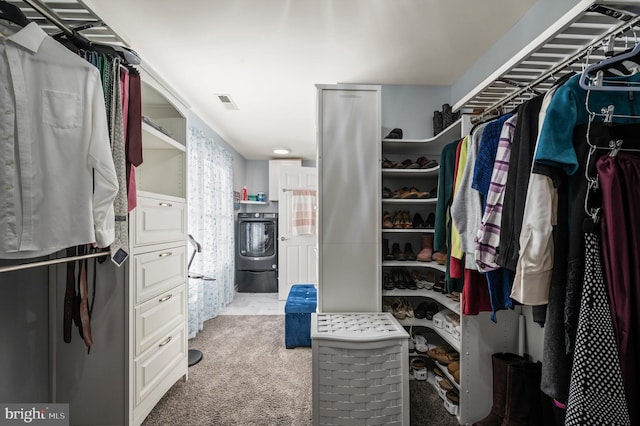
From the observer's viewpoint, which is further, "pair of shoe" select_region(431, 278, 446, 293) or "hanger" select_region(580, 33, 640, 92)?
"pair of shoe" select_region(431, 278, 446, 293)

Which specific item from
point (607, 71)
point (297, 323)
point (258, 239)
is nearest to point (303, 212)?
point (258, 239)

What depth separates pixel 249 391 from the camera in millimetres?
2014

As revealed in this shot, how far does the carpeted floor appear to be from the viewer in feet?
5.71

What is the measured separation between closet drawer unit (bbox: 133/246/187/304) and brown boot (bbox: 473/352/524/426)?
202 centimetres

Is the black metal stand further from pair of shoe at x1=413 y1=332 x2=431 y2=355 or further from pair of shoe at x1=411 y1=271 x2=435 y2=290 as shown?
pair of shoe at x1=411 y1=271 x2=435 y2=290

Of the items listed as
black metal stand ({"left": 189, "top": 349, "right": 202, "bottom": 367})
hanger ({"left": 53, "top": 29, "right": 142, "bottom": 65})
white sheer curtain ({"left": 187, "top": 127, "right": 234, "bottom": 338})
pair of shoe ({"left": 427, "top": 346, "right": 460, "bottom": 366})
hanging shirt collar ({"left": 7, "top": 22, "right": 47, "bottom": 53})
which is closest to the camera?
hanging shirt collar ({"left": 7, "top": 22, "right": 47, "bottom": 53})

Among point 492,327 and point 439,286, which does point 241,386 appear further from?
point 492,327

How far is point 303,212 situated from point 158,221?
275 centimetres

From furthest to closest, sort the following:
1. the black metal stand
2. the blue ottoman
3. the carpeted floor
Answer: the blue ottoman
the black metal stand
the carpeted floor

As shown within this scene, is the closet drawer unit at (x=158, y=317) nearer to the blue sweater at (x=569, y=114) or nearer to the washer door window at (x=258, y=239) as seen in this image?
the blue sweater at (x=569, y=114)

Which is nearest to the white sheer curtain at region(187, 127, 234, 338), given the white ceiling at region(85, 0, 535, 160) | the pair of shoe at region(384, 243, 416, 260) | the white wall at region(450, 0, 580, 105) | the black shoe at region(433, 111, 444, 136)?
the white ceiling at region(85, 0, 535, 160)

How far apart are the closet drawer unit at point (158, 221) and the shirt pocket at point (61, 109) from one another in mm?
593

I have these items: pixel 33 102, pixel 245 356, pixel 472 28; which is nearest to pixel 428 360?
pixel 245 356

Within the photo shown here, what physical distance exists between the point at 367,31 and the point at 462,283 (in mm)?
1608
